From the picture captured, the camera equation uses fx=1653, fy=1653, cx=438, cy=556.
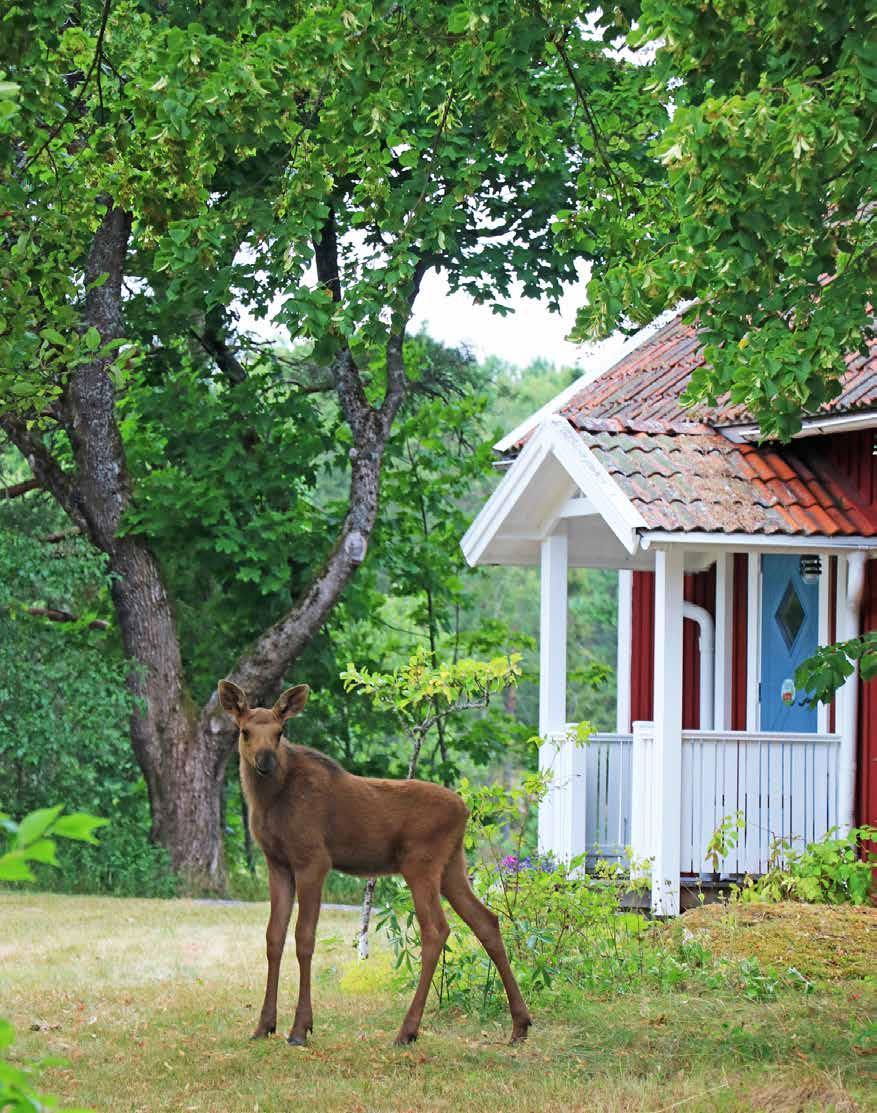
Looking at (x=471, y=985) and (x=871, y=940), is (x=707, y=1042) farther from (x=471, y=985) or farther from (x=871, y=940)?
(x=871, y=940)

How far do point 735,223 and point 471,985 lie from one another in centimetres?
449

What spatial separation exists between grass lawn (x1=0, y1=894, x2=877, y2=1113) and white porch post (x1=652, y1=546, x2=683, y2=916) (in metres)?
1.52

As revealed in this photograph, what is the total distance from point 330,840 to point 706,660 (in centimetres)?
836

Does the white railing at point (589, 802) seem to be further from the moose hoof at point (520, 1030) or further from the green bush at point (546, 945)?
the moose hoof at point (520, 1030)

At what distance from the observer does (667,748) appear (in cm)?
1266

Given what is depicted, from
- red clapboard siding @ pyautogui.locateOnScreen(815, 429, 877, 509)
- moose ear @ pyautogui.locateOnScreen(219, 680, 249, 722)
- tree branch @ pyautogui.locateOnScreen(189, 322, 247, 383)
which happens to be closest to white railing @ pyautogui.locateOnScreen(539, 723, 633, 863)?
red clapboard siding @ pyautogui.locateOnScreen(815, 429, 877, 509)

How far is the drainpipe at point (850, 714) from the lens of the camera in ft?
42.8

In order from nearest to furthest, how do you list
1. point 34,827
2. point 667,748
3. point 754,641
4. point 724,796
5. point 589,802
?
point 34,827 → point 667,748 → point 724,796 → point 589,802 → point 754,641

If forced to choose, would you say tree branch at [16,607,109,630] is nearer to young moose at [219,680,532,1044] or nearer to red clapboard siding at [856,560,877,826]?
red clapboard siding at [856,560,877,826]

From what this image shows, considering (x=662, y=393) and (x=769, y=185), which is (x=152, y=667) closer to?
(x=662, y=393)

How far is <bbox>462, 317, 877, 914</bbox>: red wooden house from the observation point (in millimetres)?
12531

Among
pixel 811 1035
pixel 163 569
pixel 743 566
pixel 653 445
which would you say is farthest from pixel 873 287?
pixel 163 569

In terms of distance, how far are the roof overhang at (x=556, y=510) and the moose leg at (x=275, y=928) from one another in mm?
4662

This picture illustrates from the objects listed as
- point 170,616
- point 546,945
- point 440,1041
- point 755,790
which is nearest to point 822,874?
point 755,790
